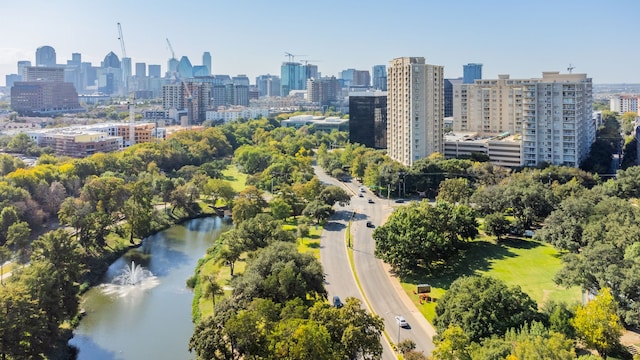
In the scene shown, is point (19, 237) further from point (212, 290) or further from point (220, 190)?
point (220, 190)

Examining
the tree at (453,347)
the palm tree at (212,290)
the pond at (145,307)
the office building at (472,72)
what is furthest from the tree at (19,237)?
the office building at (472,72)

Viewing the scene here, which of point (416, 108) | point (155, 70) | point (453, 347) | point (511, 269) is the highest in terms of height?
point (155, 70)

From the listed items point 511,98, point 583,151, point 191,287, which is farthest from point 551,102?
point 191,287

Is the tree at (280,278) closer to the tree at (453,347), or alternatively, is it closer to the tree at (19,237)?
the tree at (453,347)

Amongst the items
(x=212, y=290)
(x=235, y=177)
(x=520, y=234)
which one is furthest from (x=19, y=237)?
(x=520, y=234)

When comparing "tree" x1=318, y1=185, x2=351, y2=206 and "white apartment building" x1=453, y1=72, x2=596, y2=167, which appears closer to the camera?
"tree" x1=318, y1=185, x2=351, y2=206

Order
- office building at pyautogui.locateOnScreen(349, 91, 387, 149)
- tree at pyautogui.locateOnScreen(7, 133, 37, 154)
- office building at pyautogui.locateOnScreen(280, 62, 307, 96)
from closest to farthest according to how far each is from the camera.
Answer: tree at pyautogui.locateOnScreen(7, 133, 37, 154) < office building at pyautogui.locateOnScreen(349, 91, 387, 149) < office building at pyautogui.locateOnScreen(280, 62, 307, 96)

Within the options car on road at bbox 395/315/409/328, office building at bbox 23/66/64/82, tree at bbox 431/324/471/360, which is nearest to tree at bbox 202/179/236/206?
car on road at bbox 395/315/409/328

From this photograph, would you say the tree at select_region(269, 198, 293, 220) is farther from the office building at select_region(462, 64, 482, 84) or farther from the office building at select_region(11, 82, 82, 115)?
the office building at select_region(462, 64, 482, 84)
